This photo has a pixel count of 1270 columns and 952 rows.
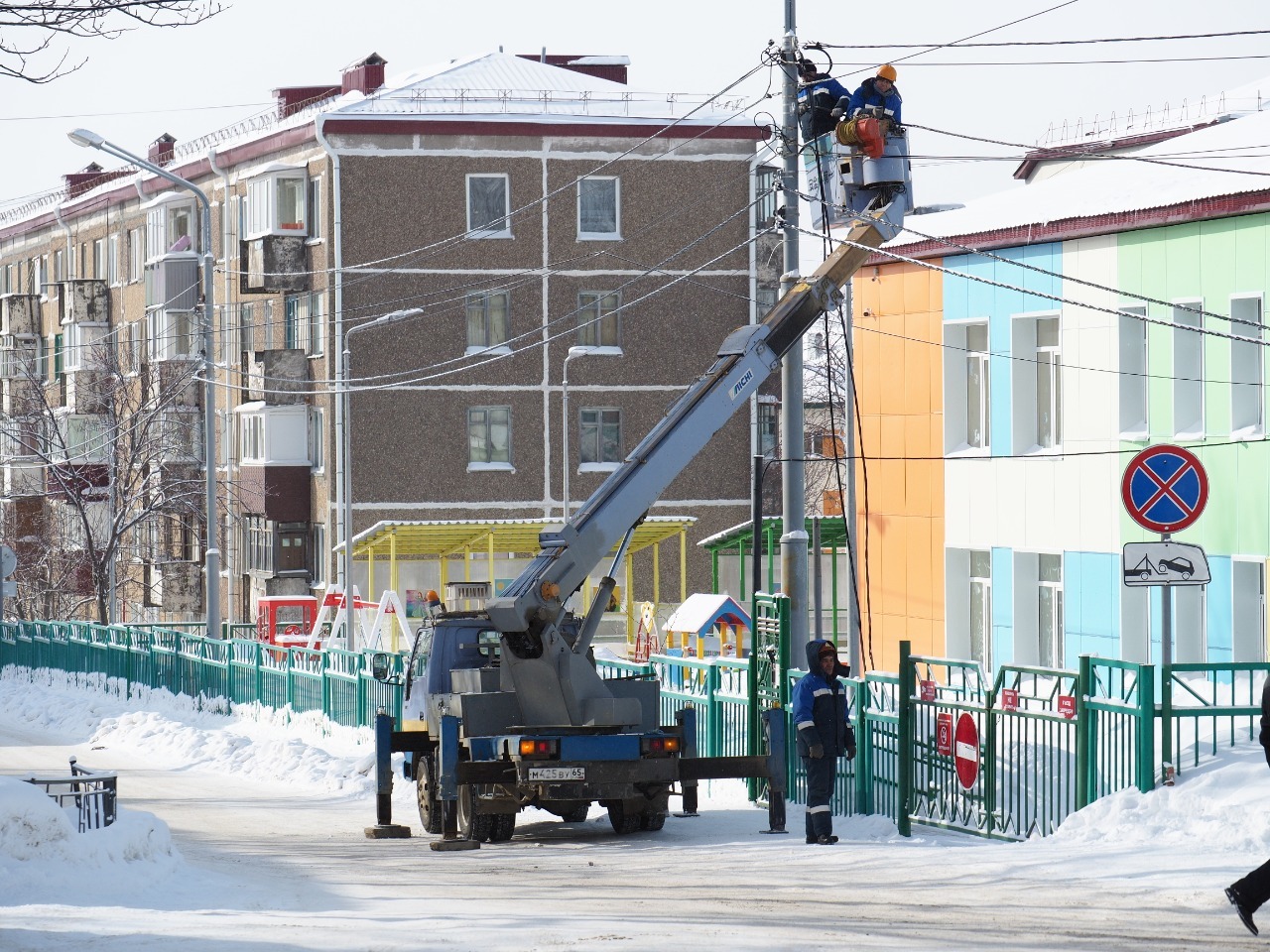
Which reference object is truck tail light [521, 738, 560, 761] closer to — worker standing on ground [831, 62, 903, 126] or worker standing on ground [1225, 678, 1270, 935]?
worker standing on ground [831, 62, 903, 126]

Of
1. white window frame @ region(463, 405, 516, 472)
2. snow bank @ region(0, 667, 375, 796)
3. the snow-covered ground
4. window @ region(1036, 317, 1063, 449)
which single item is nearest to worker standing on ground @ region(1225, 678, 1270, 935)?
the snow-covered ground

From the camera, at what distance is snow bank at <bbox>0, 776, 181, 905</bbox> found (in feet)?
41.6

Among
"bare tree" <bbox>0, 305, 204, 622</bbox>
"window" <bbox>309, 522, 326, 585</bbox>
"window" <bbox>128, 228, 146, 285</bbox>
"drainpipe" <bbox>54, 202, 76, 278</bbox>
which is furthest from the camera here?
"drainpipe" <bbox>54, 202, 76, 278</bbox>

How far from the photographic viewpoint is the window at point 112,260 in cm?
6681

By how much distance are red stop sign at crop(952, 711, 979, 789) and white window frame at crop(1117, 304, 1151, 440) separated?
35.0ft

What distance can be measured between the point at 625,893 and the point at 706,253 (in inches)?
1678

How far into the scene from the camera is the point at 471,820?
1659 centimetres

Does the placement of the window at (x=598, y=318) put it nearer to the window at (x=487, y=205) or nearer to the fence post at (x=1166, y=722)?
the window at (x=487, y=205)

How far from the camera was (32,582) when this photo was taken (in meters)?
57.2

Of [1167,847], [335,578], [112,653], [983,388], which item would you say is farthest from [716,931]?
[335,578]

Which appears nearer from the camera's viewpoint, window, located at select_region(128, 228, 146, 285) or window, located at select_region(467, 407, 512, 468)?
window, located at select_region(467, 407, 512, 468)

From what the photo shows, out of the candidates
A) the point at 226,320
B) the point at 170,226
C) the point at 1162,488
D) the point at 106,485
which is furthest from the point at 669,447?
the point at 106,485

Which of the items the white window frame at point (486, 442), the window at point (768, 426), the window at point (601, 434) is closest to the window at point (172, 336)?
the white window frame at point (486, 442)

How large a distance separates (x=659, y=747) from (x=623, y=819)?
101cm
